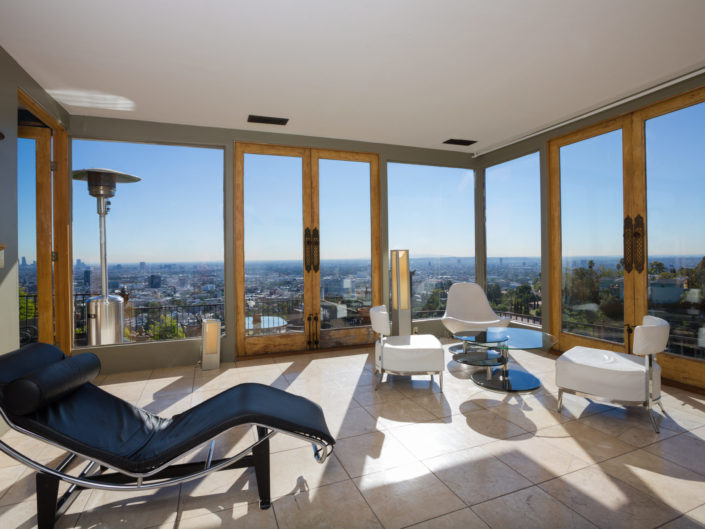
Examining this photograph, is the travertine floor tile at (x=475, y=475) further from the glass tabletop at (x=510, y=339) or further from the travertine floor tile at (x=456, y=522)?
the glass tabletop at (x=510, y=339)

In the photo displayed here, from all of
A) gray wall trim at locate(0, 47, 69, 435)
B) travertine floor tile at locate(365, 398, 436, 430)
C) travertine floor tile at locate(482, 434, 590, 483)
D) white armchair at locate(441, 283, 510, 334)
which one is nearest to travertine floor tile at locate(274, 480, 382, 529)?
travertine floor tile at locate(365, 398, 436, 430)

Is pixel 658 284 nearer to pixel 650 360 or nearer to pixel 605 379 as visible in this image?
pixel 650 360

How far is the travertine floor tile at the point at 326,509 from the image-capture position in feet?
6.04

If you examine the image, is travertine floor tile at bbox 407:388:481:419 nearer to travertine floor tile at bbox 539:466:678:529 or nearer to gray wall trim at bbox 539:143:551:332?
travertine floor tile at bbox 539:466:678:529

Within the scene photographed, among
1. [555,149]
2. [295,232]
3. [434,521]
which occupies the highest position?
[555,149]

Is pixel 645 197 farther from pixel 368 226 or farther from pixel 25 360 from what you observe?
pixel 25 360

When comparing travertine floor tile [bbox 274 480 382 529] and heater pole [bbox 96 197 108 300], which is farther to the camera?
heater pole [bbox 96 197 108 300]

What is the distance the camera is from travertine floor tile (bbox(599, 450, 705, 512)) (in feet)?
6.51

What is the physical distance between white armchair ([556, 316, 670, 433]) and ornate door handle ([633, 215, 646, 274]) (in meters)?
1.18

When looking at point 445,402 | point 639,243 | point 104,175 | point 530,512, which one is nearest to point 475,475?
point 530,512

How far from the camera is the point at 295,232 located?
5266 mm

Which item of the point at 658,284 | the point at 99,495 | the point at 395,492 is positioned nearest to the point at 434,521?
the point at 395,492

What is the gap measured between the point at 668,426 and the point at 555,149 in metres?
3.38

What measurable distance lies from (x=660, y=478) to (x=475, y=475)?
0.99m
